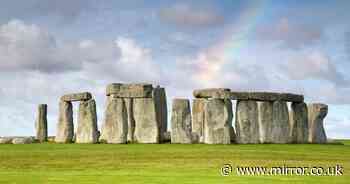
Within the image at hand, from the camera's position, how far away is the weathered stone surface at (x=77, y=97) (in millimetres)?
40469

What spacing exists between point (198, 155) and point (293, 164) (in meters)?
4.51

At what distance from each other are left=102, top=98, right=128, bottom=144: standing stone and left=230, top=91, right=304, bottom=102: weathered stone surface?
5.98 metres

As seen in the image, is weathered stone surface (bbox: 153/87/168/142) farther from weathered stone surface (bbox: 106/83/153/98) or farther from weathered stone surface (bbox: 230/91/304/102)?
weathered stone surface (bbox: 230/91/304/102)

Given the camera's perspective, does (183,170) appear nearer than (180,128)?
Yes

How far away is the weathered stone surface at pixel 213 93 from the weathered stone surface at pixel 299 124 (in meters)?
4.59

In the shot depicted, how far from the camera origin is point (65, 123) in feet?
139

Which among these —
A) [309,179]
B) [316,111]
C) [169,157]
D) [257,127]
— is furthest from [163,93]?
[309,179]

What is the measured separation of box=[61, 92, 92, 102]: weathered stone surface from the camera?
4047 centimetres

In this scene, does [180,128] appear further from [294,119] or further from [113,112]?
[294,119]

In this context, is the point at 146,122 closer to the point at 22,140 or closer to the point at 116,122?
the point at 116,122

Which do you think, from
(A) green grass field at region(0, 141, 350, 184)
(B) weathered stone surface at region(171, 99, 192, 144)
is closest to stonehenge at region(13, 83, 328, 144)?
(B) weathered stone surface at region(171, 99, 192, 144)

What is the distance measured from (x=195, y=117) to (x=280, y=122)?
4.66 meters

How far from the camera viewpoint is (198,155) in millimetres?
30359

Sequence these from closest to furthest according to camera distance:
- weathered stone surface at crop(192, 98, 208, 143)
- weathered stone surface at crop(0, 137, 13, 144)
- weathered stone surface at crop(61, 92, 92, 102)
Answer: weathered stone surface at crop(192, 98, 208, 143)
weathered stone surface at crop(61, 92, 92, 102)
weathered stone surface at crop(0, 137, 13, 144)
